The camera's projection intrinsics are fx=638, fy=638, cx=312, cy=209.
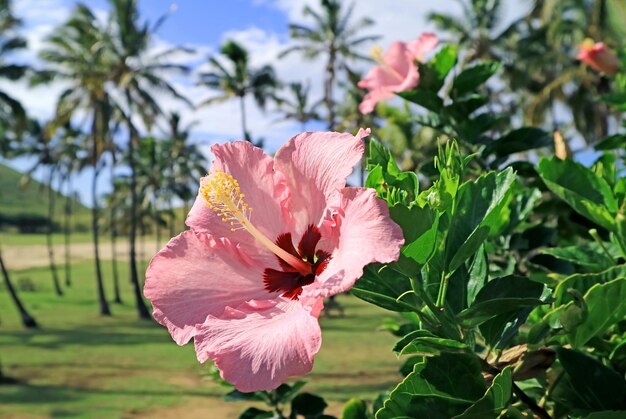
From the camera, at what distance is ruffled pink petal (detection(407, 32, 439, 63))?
1.12 metres

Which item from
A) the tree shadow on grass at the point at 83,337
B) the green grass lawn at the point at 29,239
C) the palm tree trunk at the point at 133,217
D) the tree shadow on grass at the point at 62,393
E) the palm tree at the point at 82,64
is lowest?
the green grass lawn at the point at 29,239

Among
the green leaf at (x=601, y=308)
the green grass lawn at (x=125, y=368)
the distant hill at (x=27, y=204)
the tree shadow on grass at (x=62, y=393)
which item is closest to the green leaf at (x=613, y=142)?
the green leaf at (x=601, y=308)

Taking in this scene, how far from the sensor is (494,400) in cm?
59

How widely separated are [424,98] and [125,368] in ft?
42.9

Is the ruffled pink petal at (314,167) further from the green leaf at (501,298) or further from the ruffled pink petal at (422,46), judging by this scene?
the ruffled pink petal at (422,46)

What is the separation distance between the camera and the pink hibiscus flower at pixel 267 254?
0.53 metres

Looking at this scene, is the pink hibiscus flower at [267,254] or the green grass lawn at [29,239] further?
the green grass lawn at [29,239]

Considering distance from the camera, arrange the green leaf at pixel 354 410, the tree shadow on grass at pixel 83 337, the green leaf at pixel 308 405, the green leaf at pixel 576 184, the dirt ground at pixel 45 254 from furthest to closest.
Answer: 1. the dirt ground at pixel 45 254
2. the tree shadow on grass at pixel 83 337
3. the green leaf at pixel 308 405
4. the green leaf at pixel 354 410
5. the green leaf at pixel 576 184

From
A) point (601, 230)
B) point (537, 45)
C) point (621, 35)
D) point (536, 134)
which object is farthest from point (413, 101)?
point (537, 45)

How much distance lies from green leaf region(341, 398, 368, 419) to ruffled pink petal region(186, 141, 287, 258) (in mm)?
455

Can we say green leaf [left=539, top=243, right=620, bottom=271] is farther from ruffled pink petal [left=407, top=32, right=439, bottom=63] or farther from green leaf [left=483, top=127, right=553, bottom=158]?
ruffled pink petal [left=407, top=32, right=439, bottom=63]

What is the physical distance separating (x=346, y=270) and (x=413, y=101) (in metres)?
0.68

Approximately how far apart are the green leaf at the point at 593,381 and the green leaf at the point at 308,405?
0.56 metres

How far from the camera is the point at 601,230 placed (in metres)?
1.13
